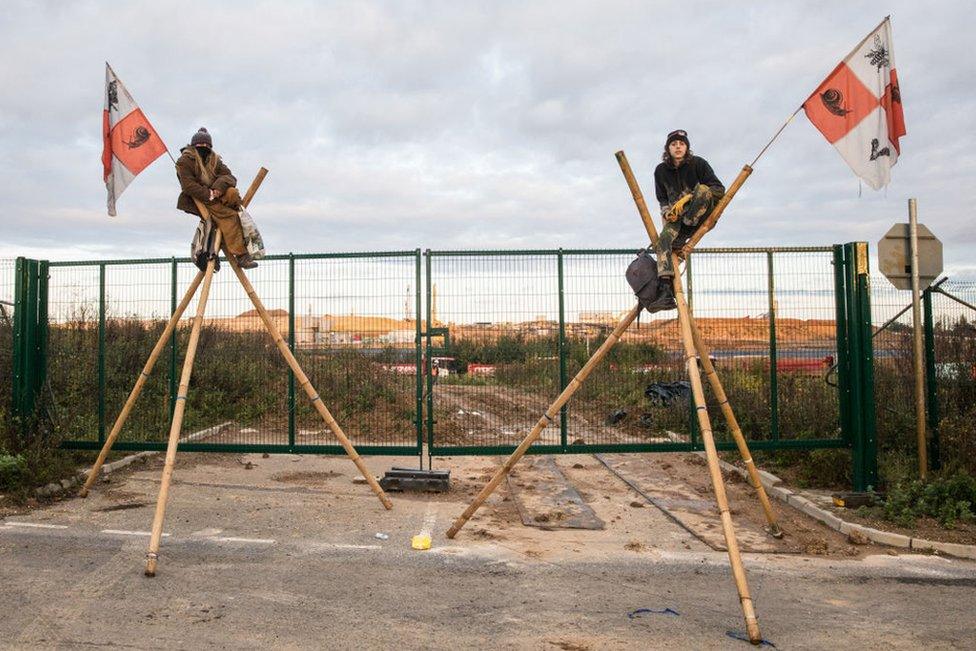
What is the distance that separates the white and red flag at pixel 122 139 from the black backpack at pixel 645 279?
5.24 metres

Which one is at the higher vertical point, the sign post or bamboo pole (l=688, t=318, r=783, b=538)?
the sign post

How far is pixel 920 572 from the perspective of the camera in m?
5.73

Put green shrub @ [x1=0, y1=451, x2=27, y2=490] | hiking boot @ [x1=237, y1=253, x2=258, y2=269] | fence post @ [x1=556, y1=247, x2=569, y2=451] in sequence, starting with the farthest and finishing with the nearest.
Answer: fence post @ [x1=556, y1=247, x2=569, y2=451] < green shrub @ [x1=0, y1=451, x2=27, y2=490] < hiking boot @ [x1=237, y1=253, x2=258, y2=269]

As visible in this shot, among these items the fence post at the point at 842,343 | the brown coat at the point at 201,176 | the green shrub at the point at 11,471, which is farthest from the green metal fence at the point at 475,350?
the brown coat at the point at 201,176

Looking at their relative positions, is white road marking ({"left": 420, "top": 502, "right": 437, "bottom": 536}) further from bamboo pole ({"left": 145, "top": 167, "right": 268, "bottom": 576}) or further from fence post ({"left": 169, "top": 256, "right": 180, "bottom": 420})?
fence post ({"left": 169, "top": 256, "right": 180, "bottom": 420})

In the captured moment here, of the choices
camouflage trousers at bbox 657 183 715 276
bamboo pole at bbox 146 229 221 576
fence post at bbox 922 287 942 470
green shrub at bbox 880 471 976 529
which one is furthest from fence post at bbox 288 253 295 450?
fence post at bbox 922 287 942 470

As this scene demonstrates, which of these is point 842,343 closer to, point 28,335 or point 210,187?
point 210,187

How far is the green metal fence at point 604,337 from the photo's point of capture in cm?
820

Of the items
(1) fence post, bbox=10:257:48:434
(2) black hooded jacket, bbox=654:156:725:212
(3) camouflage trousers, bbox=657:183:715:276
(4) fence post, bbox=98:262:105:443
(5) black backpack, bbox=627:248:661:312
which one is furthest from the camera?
(4) fence post, bbox=98:262:105:443

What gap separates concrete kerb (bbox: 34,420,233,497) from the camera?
7660 millimetres

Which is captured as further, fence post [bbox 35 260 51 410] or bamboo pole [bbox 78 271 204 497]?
fence post [bbox 35 260 51 410]

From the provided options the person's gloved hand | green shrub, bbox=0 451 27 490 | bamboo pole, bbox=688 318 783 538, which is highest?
the person's gloved hand

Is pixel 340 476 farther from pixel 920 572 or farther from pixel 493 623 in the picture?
pixel 920 572

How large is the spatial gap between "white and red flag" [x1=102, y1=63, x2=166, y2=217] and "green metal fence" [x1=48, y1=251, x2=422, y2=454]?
1.47 metres
